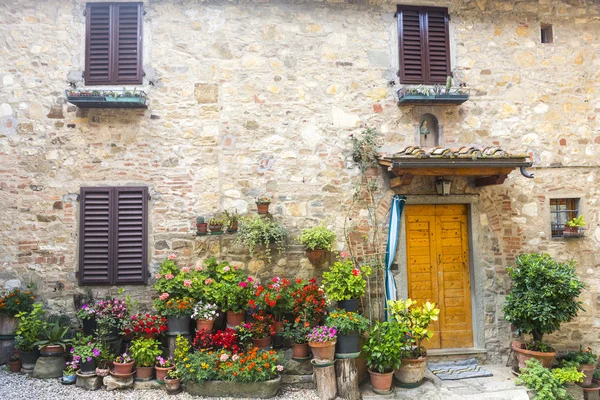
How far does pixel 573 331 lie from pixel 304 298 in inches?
174

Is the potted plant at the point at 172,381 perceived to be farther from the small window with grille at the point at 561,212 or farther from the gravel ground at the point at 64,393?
the small window with grille at the point at 561,212

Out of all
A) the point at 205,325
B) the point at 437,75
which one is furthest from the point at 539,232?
the point at 205,325

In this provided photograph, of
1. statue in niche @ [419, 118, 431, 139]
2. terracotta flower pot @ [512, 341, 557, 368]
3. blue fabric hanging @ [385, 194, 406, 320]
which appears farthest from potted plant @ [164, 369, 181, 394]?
statue in niche @ [419, 118, 431, 139]

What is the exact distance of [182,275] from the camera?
5988 millimetres

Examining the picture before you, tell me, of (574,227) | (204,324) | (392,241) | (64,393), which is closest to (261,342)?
(204,324)

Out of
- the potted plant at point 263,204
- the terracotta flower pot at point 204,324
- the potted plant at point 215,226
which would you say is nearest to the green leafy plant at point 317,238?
the potted plant at point 263,204

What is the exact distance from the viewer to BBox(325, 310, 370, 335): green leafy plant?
18.1 ft

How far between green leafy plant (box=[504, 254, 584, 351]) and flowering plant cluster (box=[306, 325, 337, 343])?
270 cm

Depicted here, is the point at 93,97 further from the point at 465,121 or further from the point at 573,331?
the point at 573,331

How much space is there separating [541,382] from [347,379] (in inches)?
102

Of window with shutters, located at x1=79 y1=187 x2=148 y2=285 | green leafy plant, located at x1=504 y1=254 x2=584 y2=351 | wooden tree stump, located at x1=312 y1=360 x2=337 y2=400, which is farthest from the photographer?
window with shutters, located at x1=79 y1=187 x2=148 y2=285

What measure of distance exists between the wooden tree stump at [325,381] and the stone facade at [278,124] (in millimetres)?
1491

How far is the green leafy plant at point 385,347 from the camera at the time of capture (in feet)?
18.0

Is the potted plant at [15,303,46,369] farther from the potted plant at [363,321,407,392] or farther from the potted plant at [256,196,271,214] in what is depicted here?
the potted plant at [363,321,407,392]
